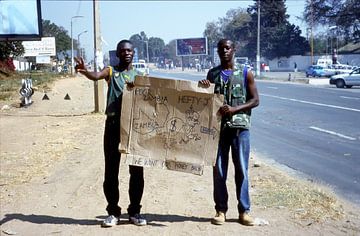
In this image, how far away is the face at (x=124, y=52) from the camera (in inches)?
194

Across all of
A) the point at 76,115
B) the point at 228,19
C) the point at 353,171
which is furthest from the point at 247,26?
the point at 353,171

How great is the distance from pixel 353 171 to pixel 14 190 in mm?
5357

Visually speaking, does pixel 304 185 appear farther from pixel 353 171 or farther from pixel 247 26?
pixel 247 26

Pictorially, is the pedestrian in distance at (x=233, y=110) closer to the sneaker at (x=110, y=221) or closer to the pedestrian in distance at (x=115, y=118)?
the pedestrian in distance at (x=115, y=118)

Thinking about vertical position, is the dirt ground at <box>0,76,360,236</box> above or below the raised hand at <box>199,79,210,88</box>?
below

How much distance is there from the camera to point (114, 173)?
200 inches

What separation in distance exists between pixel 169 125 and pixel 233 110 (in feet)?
2.16

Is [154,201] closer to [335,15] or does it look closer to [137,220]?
[137,220]

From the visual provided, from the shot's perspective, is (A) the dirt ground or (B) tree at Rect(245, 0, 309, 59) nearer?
(A) the dirt ground

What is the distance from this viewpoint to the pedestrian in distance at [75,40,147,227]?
16.1ft

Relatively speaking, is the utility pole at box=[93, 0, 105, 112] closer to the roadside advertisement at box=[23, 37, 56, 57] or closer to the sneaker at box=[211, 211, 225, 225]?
the sneaker at box=[211, 211, 225, 225]

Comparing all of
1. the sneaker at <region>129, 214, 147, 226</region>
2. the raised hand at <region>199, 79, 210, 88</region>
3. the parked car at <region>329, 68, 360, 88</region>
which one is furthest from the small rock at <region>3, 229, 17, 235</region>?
the parked car at <region>329, 68, 360, 88</region>

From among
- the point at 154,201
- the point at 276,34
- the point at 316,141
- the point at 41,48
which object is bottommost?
the point at 316,141

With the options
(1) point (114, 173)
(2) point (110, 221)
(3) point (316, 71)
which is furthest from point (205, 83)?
(3) point (316, 71)
